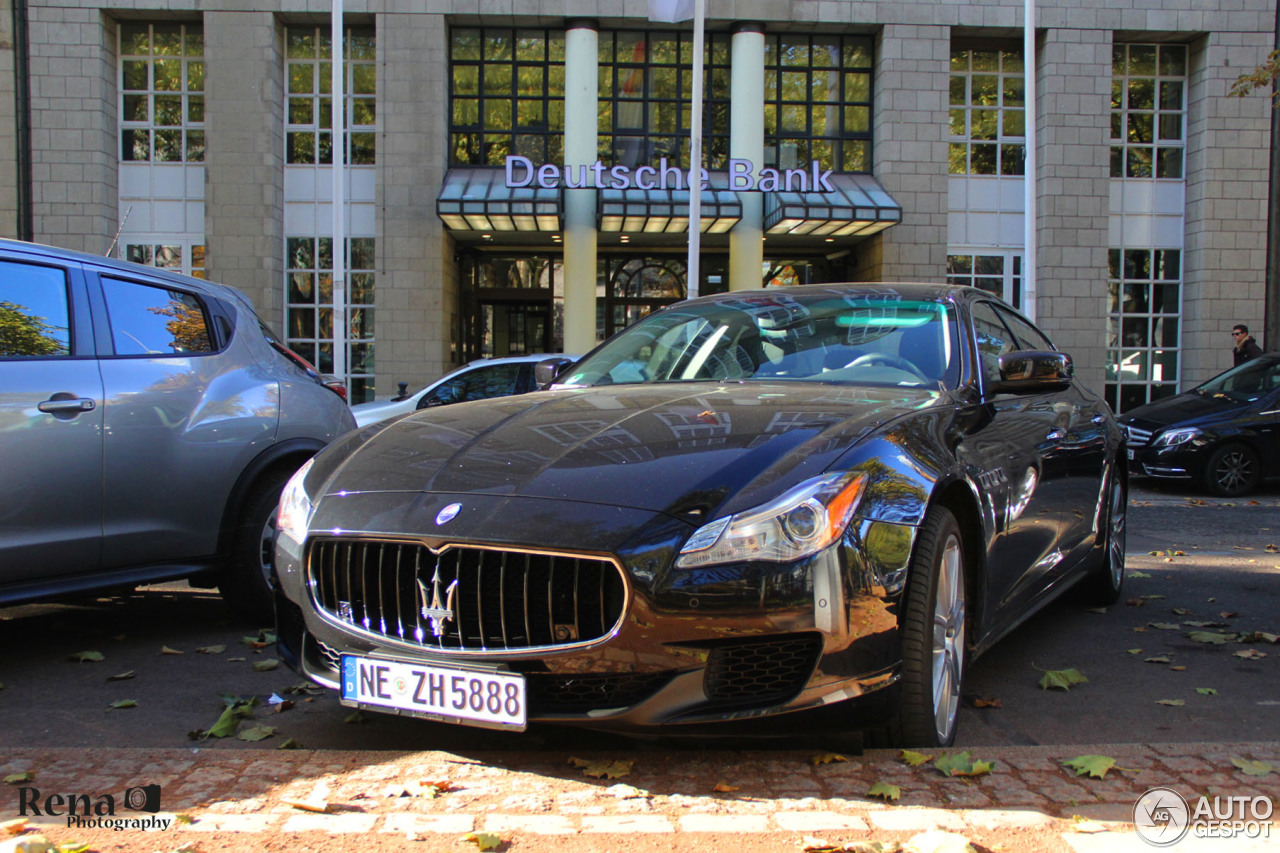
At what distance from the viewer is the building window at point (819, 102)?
20.7 m

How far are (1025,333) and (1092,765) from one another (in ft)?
8.93

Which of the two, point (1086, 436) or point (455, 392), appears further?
point (455, 392)

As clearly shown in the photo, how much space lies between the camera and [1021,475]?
3.89 metres

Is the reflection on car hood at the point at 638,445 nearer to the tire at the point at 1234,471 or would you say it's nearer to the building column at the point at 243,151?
the tire at the point at 1234,471

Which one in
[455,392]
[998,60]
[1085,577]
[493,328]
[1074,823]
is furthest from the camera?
[493,328]

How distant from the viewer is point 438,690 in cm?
271

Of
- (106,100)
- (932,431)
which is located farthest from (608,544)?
(106,100)

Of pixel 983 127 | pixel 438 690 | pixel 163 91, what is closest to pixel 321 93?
pixel 163 91

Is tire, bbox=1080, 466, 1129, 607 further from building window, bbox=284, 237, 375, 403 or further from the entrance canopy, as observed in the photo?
building window, bbox=284, 237, 375, 403

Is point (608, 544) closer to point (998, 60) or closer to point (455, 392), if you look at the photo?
point (455, 392)

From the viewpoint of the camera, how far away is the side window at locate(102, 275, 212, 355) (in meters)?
4.55

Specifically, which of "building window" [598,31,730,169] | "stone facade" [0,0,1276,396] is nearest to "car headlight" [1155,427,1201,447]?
"stone facade" [0,0,1276,396]

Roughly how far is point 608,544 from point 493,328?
66.6 feet

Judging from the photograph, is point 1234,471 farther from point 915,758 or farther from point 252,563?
point 252,563
